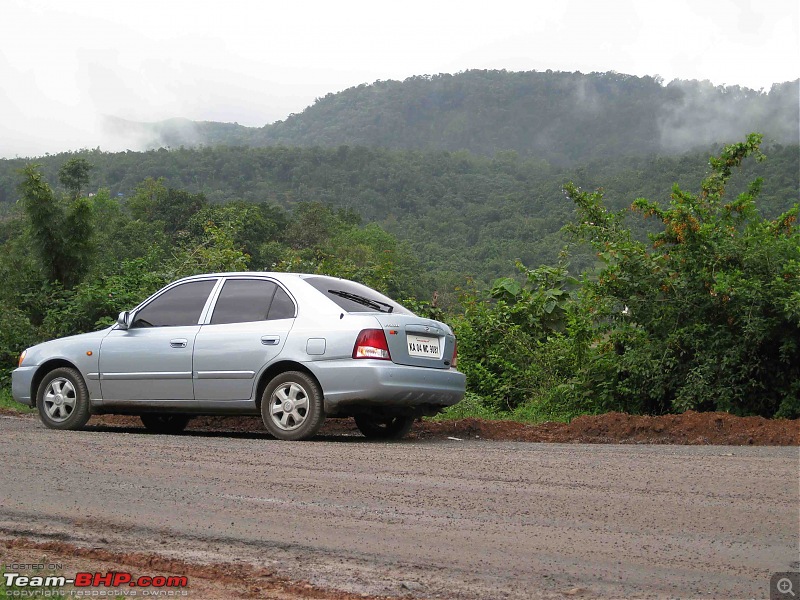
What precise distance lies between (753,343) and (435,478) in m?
6.12


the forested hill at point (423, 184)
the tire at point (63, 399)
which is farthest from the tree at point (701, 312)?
the forested hill at point (423, 184)

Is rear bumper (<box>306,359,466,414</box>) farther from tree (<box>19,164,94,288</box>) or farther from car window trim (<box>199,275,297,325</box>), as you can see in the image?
tree (<box>19,164,94,288</box>)

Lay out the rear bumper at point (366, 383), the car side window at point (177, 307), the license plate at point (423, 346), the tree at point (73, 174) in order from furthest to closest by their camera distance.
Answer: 1. the tree at point (73, 174)
2. the car side window at point (177, 307)
3. the license plate at point (423, 346)
4. the rear bumper at point (366, 383)

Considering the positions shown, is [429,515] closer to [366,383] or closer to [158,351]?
[366,383]

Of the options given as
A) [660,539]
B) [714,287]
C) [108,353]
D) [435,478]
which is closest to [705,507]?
[660,539]

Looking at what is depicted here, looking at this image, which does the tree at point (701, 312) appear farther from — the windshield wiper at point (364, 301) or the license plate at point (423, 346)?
the windshield wiper at point (364, 301)

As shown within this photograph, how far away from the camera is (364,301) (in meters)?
10.3

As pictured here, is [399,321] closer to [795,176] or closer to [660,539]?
[660,539]

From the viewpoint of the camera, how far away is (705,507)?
596cm

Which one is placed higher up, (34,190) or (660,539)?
(34,190)

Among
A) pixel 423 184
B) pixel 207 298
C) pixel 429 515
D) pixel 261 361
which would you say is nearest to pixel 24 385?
pixel 207 298

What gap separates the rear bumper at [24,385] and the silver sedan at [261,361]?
0.01 metres

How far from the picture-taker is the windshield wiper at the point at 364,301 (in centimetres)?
1012

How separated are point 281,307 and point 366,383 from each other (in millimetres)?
1324
